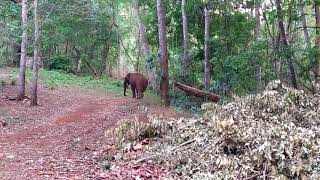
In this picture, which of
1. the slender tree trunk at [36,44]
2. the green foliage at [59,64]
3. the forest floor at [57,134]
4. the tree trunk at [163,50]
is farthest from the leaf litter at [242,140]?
the green foliage at [59,64]

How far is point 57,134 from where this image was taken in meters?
9.43

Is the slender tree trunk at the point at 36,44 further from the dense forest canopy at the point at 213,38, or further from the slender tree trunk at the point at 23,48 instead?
the dense forest canopy at the point at 213,38

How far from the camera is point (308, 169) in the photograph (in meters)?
4.94

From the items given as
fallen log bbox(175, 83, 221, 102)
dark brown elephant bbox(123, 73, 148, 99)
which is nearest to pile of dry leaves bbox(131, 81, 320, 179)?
fallen log bbox(175, 83, 221, 102)

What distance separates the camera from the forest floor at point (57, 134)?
6.48 meters

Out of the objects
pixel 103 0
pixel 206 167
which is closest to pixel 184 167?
pixel 206 167

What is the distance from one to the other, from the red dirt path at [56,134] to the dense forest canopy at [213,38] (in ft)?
8.23

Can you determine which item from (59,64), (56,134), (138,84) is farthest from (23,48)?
(59,64)

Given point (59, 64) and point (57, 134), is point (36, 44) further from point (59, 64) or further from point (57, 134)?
point (59, 64)

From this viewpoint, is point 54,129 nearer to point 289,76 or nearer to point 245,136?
point 245,136

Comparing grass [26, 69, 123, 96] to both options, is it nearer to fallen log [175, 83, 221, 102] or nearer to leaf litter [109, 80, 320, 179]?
fallen log [175, 83, 221, 102]

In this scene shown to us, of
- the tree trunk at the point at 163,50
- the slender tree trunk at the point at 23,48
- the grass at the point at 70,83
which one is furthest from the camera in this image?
the grass at the point at 70,83

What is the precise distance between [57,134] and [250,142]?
17.5 feet

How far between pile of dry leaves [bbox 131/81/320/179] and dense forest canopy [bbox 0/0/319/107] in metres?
3.39
